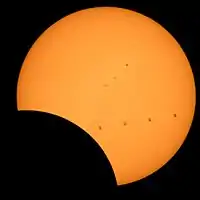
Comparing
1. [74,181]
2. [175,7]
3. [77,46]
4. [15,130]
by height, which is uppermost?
[175,7]

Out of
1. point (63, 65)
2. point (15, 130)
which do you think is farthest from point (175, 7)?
point (15, 130)

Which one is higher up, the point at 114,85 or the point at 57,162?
the point at 114,85

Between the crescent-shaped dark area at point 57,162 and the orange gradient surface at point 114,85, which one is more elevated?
the orange gradient surface at point 114,85

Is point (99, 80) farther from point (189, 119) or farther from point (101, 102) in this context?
point (189, 119)
